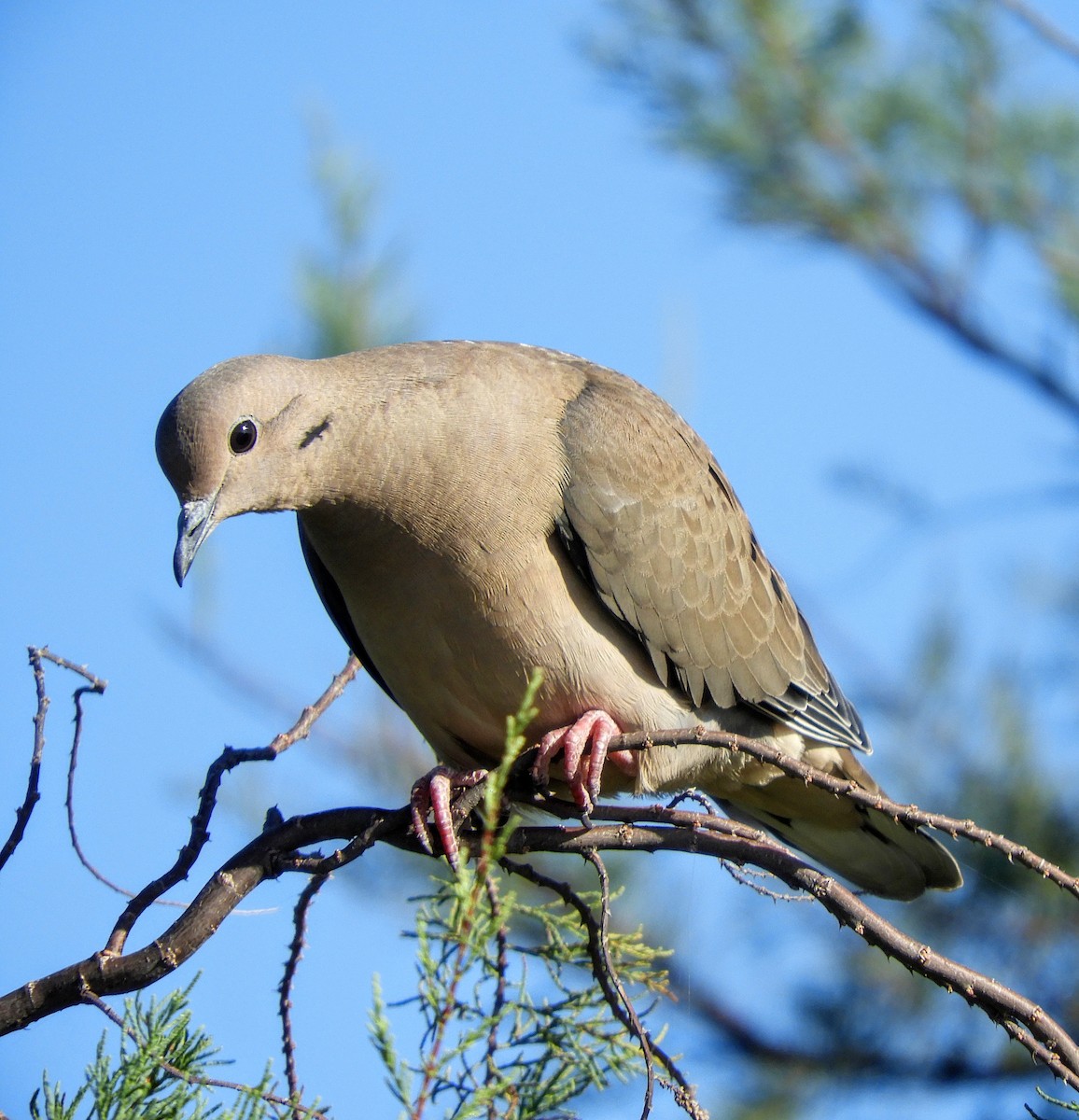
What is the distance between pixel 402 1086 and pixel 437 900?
2.69 ft

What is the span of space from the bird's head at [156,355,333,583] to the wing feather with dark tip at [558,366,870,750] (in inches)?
22.8

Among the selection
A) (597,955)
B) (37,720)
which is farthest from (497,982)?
(37,720)

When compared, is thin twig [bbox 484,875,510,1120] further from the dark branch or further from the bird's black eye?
the bird's black eye

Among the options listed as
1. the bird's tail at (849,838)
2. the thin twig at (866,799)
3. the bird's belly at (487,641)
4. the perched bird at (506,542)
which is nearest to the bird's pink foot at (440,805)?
the perched bird at (506,542)

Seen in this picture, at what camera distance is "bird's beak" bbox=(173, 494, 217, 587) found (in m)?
2.75

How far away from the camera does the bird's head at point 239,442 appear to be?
2773 mm

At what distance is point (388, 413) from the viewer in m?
3.02

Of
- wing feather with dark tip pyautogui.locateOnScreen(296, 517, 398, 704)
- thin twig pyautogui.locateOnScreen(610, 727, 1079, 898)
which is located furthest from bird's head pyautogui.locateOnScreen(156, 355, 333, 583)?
thin twig pyautogui.locateOnScreen(610, 727, 1079, 898)

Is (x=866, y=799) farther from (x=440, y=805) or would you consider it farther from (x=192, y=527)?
(x=192, y=527)

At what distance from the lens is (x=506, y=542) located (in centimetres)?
295

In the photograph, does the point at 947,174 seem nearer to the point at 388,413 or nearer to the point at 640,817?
the point at 388,413

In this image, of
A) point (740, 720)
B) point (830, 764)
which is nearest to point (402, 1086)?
point (740, 720)

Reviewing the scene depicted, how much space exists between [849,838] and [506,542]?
1319 mm

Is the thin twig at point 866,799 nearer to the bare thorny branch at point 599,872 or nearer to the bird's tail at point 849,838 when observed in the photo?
the bare thorny branch at point 599,872
